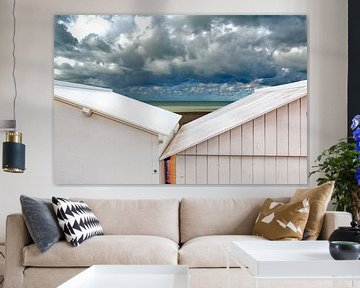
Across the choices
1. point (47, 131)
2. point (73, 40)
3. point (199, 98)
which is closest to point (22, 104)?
point (47, 131)

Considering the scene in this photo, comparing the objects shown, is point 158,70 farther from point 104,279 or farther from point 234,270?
point 104,279

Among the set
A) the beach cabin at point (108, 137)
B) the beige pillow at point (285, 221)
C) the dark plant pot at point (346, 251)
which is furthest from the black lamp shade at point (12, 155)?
the dark plant pot at point (346, 251)

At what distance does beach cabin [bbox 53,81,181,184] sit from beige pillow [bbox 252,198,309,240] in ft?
4.23

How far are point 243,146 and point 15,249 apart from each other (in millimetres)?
2152

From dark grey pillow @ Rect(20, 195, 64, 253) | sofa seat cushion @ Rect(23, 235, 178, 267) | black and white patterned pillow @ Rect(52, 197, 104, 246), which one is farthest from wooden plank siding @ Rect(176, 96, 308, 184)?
dark grey pillow @ Rect(20, 195, 64, 253)

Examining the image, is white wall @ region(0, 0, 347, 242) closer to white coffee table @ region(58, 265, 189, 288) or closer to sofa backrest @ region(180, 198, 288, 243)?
sofa backrest @ region(180, 198, 288, 243)

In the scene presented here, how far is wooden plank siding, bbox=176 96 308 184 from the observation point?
17.2 ft

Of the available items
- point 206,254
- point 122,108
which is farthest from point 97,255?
point 122,108

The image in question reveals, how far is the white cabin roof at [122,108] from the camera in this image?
5.29 m

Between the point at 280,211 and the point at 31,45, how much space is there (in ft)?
8.52

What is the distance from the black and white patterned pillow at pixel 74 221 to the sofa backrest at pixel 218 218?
27.6 inches

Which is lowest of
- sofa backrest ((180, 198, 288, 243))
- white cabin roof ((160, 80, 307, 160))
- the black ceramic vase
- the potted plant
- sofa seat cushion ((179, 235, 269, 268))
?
sofa seat cushion ((179, 235, 269, 268))

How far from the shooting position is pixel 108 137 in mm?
5297

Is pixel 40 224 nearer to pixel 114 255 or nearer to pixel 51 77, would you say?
pixel 114 255
